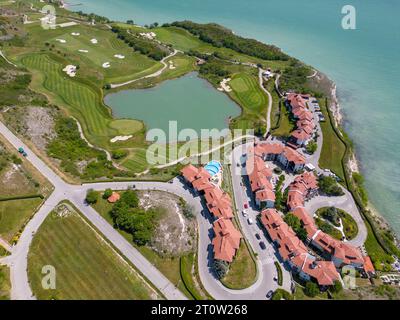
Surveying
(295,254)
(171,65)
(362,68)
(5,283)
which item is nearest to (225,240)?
(295,254)

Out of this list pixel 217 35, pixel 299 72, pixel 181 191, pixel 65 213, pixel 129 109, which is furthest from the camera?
pixel 217 35

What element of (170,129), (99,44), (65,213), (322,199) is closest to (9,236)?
(65,213)

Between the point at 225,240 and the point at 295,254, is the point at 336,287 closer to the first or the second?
the point at 295,254

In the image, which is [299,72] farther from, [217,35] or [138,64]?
[138,64]

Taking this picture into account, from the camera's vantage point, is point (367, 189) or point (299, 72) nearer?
point (367, 189)

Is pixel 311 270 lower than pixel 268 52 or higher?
lower

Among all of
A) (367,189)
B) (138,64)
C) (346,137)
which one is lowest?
(367,189)
